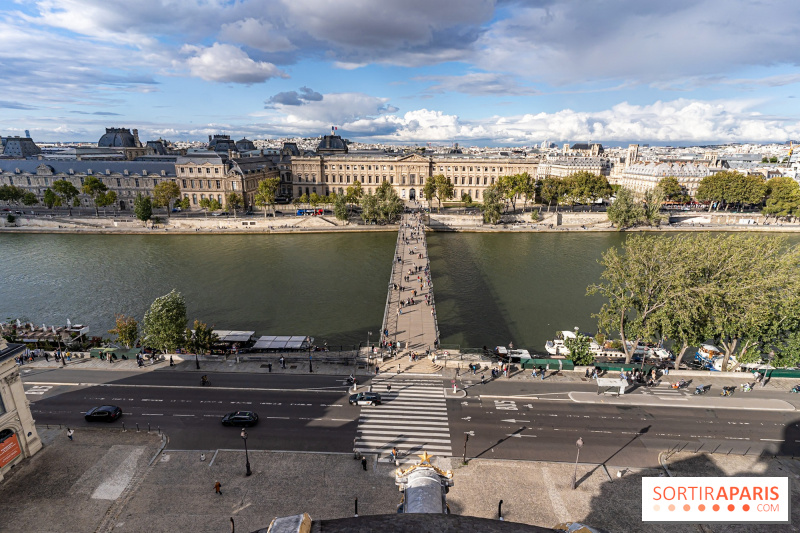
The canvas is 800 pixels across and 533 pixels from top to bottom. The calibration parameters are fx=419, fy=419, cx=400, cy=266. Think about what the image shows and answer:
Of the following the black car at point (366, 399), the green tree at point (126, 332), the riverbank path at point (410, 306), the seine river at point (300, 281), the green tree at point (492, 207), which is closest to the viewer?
the black car at point (366, 399)

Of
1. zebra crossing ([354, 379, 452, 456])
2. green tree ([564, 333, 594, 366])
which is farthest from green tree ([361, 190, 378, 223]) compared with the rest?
green tree ([564, 333, 594, 366])

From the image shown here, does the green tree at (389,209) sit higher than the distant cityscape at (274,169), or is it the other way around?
the distant cityscape at (274,169)

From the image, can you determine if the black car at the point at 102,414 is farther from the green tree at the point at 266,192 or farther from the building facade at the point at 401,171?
the building facade at the point at 401,171

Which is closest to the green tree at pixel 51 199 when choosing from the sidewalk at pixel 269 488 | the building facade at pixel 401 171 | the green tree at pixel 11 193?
the green tree at pixel 11 193

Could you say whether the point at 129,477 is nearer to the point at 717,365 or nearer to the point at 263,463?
the point at 263,463

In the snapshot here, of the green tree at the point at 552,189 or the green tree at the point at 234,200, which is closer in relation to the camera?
the green tree at the point at 234,200

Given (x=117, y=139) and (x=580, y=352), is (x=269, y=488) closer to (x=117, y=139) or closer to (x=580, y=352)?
(x=580, y=352)

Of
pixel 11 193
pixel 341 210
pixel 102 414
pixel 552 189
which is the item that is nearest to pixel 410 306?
pixel 102 414

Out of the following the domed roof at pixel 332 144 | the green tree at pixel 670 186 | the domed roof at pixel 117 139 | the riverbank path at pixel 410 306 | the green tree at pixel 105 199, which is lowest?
the riverbank path at pixel 410 306
